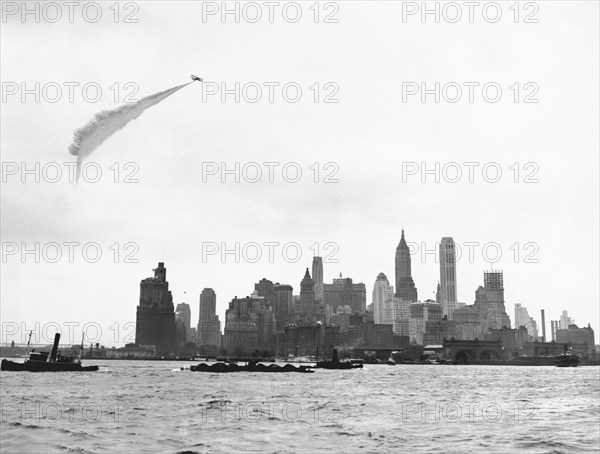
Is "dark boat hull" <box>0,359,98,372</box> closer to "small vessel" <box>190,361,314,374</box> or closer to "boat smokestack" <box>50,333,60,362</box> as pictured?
"boat smokestack" <box>50,333,60,362</box>

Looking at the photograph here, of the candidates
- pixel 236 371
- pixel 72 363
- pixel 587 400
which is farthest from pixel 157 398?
pixel 236 371

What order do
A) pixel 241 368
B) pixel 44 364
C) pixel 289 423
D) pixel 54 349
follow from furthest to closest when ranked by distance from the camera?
pixel 241 368 < pixel 54 349 < pixel 44 364 < pixel 289 423

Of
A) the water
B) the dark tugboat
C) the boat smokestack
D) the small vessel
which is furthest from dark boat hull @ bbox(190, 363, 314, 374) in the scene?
the water

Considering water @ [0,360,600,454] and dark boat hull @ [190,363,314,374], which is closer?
water @ [0,360,600,454]

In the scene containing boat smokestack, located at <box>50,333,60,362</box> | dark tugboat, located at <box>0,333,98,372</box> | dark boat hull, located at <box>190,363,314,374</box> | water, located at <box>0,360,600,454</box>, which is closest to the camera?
water, located at <box>0,360,600,454</box>

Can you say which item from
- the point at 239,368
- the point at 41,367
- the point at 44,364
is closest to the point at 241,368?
the point at 239,368

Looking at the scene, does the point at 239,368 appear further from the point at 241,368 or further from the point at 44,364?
the point at 44,364

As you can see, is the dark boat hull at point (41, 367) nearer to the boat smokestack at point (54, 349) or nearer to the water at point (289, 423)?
the boat smokestack at point (54, 349)

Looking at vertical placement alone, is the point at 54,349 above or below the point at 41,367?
above

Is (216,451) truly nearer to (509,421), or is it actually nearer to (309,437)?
(309,437)

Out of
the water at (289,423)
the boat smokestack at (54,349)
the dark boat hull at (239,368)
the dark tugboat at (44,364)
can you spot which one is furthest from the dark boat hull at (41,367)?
the water at (289,423)

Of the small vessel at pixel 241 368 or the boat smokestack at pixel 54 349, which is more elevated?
the boat smokestack at pixel 54 349
